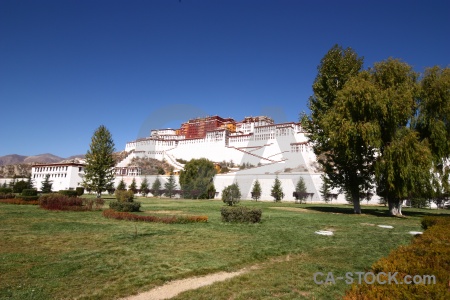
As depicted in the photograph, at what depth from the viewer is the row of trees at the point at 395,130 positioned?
18.7 meters

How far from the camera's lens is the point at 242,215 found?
15492 mm

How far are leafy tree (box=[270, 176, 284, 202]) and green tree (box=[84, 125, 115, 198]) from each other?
90.3 ft

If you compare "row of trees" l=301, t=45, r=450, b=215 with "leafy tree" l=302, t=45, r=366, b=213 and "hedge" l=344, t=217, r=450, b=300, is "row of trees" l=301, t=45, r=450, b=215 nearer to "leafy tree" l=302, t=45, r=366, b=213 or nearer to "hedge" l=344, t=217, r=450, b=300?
"leafy tree" l=302, t=45, r=366, b=213

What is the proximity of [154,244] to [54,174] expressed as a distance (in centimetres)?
8578

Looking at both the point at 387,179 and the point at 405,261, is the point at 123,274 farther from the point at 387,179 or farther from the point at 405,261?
the point at 387,179

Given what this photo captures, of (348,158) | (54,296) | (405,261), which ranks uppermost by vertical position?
(348,158)

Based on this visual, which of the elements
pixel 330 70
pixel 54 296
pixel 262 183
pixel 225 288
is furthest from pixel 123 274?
pixel 262 183

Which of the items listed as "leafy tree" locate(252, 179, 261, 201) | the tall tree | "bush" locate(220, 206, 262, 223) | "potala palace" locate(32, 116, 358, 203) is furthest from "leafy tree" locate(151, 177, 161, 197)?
the tall tree

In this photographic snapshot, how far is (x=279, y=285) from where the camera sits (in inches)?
222

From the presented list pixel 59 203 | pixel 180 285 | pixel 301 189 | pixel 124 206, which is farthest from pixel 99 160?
pixel 180 285

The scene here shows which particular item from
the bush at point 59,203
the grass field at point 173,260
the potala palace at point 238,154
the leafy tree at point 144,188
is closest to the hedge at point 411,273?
the grass field at point 173,260

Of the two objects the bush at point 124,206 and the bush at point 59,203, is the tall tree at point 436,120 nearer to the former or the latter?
the bush at point 124,206

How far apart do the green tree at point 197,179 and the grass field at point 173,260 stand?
43888mm

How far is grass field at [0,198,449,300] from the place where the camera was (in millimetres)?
5301
